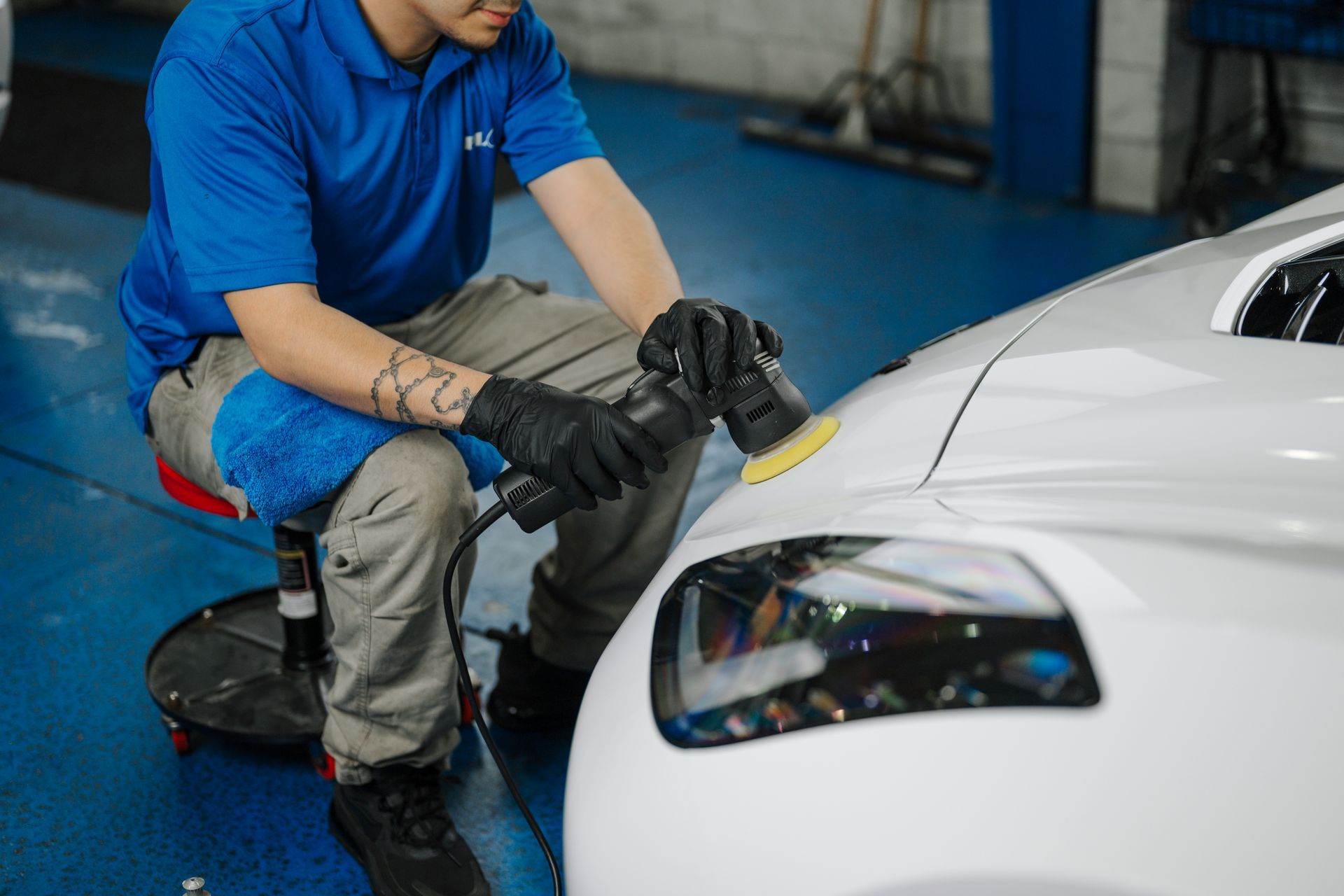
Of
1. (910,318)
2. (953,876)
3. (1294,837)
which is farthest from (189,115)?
(910,318)

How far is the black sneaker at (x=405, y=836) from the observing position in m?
1.63

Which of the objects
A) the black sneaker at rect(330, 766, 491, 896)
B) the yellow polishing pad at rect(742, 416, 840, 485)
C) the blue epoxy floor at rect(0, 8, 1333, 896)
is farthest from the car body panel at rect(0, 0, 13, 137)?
the yellow polishing pad at rect(742, 416, 840, 485)

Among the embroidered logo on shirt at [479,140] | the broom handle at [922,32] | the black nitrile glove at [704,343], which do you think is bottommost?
the broom handle at [922,32]

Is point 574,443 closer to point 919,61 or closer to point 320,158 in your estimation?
point 320,158

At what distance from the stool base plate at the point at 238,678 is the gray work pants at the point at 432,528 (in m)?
0.20


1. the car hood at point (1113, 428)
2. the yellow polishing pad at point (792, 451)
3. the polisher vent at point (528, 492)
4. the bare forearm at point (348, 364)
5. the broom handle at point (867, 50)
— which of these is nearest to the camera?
the car hood at point (1113, 428)

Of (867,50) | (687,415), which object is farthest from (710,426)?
(867,50)

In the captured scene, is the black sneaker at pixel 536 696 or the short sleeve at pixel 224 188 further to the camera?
the black sneaker at pixel 536 696

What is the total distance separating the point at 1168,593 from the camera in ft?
2.95

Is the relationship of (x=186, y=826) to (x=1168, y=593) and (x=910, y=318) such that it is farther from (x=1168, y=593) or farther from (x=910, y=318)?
(x=910, y=318)

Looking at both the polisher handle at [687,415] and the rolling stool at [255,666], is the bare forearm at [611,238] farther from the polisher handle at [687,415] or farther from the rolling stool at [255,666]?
the rolling stool at [255,666]

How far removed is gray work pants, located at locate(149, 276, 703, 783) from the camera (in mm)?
1573

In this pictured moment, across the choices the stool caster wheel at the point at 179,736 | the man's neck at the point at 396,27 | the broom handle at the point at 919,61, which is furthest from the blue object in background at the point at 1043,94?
the stool caster wheel at the point at 179,736

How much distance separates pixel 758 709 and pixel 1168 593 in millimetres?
309
